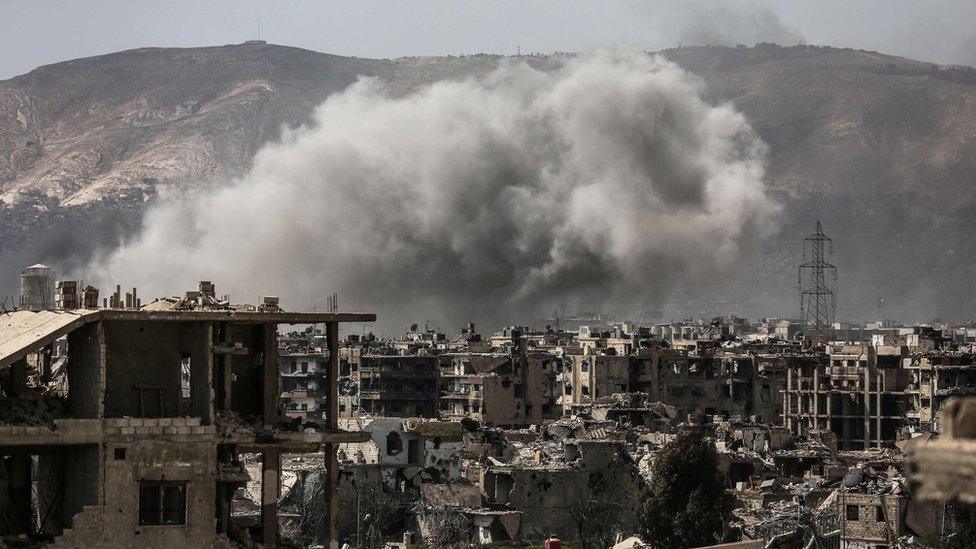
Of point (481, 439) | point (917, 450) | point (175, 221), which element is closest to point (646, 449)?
point (481, 439)

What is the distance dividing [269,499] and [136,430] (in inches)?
88.8

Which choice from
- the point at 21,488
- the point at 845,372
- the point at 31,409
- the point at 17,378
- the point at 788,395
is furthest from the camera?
the point at 788,395

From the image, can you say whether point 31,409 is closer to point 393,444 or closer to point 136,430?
point 136,430

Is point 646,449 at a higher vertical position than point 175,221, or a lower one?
lower

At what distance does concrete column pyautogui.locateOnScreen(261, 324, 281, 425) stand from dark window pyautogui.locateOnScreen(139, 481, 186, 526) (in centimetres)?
179

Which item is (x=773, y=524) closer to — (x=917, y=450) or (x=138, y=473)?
(x=138, y=473)

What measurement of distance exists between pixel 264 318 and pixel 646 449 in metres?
32.4

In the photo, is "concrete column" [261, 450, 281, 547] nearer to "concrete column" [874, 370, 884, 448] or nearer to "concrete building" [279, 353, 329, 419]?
"concrete building" [279, 353, 329, 419]

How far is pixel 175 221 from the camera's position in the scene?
193 meters

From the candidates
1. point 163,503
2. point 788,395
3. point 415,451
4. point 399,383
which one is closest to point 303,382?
point 399,383

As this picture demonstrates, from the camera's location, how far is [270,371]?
18.8 metres

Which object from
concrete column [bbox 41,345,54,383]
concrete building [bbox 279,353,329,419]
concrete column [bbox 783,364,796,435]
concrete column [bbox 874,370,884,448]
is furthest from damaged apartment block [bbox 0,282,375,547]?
concrete column [bbox 783,364,796,435]

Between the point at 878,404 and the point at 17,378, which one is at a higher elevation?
the point at 17,378

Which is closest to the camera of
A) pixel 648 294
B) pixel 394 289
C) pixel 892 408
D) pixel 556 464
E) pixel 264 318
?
pixel 264 318
